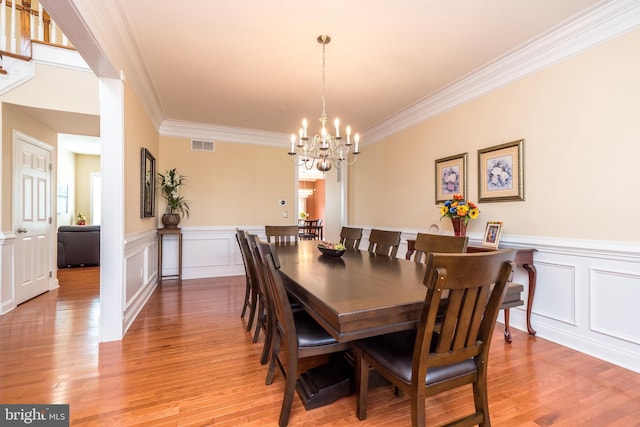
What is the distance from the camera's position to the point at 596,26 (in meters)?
2.22

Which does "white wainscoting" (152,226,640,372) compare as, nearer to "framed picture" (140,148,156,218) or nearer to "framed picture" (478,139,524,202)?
"framed picture" (478,139,524,202)

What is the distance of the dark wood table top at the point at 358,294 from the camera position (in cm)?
116

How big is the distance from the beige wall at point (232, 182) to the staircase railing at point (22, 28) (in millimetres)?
1793

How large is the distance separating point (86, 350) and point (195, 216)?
2.86 m

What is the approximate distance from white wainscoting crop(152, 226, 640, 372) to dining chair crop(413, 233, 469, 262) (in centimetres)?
117

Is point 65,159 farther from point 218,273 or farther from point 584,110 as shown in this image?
point 584,110

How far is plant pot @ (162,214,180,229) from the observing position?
177 inches

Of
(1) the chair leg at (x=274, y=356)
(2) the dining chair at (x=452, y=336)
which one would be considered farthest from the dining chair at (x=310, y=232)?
(2) the dining chair at (x=452, y=336)

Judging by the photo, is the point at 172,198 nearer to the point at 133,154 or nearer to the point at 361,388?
the point at 133,154

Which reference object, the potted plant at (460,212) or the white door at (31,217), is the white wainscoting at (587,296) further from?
the white door at (31,217)

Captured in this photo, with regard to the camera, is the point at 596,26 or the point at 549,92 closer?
the point at 596,26

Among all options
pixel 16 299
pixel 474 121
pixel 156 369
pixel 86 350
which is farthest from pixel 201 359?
pixel 474 121

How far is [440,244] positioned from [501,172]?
56.5 inches

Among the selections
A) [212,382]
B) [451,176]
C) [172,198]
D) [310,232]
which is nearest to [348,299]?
[212,382]
